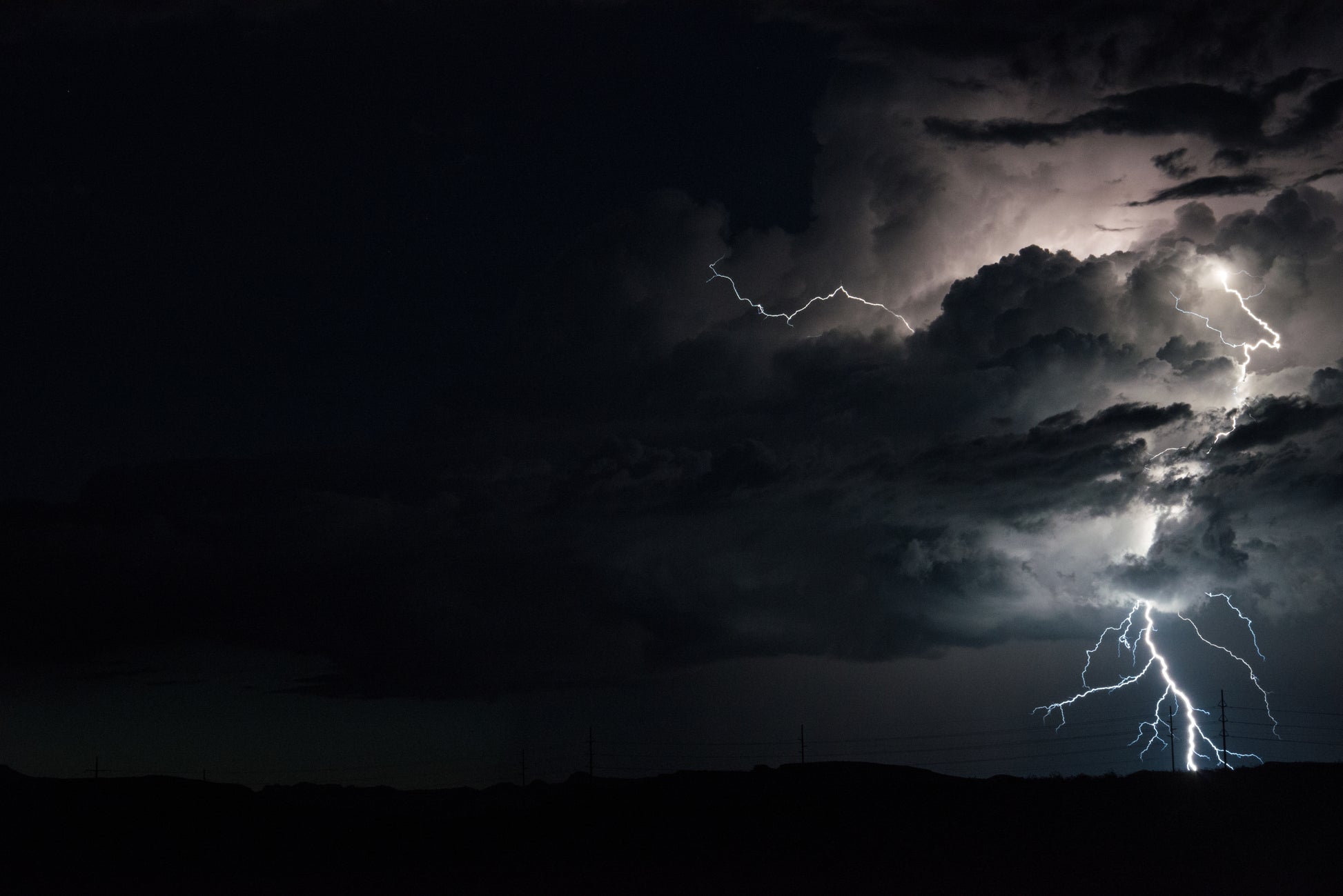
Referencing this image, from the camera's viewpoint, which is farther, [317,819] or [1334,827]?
[317,819]

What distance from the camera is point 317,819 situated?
4356 centimetres

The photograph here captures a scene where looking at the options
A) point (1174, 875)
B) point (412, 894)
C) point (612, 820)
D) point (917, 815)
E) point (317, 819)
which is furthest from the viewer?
point (317, 819)

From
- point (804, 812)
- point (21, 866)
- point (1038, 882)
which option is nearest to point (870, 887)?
point (1038, 882)

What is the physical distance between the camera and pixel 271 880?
33.3 metres

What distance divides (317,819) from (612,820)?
12.3 metres

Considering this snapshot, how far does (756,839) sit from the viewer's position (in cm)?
3400

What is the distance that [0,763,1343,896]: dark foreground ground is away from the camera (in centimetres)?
2823

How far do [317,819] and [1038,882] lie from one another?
26.9 metres

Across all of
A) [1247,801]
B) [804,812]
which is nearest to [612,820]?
[804,812]

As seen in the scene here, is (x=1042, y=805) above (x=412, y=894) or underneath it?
above

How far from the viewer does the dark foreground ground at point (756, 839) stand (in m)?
28.2

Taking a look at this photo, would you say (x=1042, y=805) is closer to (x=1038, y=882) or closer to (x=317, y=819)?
(x=1038, y=882)

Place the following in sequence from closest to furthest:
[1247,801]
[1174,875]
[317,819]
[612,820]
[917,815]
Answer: [1174,875] < [1247,801] < [917,815] < [612,820] < [317,819]

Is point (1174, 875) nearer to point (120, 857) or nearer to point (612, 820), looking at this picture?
point (612, 820)
